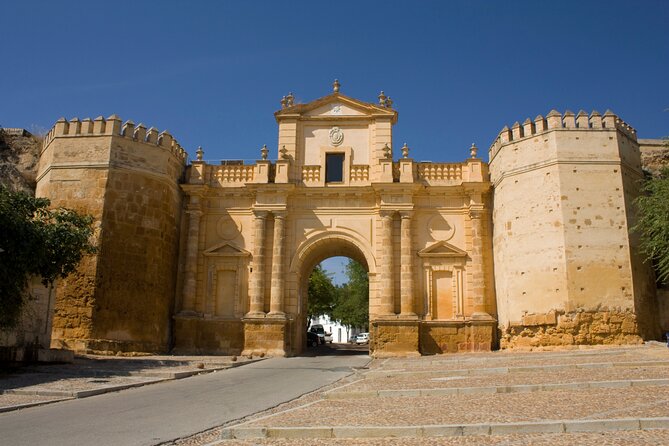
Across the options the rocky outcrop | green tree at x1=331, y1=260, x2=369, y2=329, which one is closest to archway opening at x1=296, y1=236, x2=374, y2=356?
green tree at x1=331, y1=260, x2=369, y2=329

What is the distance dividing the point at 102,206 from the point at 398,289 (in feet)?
37.8

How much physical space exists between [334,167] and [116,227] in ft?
29.9

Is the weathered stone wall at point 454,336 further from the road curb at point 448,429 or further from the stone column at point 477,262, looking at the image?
the road curb at point 448,429

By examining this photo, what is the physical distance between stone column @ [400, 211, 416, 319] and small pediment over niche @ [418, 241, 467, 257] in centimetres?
75

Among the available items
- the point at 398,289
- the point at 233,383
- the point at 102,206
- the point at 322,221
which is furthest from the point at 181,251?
the point at 233,383

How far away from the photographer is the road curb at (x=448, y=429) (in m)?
6.25

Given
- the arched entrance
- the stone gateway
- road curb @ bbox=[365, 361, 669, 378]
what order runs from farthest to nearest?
the arched entrance → the stone gateway → road curb @ bbox=[365, 361, 669, 378]

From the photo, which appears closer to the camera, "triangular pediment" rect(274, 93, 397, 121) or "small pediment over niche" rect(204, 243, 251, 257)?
"small pediment over niche" rect(204, 243, 251, 257)

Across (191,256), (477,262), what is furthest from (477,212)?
(191,256)

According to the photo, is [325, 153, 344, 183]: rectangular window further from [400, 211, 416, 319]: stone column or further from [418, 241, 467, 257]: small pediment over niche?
[418, 241, 467, 257]: small pediment over niche

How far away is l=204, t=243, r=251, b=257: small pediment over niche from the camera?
24.3 m

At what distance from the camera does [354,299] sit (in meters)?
53.2

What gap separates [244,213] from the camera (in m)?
24.9

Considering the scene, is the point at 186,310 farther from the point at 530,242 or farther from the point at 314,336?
the point at 314,336
